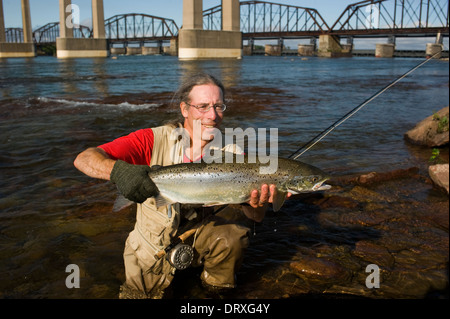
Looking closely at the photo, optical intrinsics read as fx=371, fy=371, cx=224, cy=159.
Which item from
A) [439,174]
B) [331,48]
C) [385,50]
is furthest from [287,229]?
[331,48]

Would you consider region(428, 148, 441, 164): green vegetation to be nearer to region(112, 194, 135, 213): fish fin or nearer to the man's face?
the man's face

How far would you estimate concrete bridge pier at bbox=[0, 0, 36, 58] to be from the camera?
108 metres

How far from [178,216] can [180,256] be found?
0.41 meters

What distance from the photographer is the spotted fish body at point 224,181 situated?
329 cm

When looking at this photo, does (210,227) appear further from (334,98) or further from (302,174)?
(334,98)

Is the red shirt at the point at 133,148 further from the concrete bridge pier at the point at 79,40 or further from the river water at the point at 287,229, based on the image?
the concrete bridge pier at the point at 79,40

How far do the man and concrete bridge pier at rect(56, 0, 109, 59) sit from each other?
10752 centimetres

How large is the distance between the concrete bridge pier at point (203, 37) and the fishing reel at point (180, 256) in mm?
78884

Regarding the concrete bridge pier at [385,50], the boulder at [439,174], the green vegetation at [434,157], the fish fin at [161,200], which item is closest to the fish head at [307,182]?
the fish fin at [161,200]

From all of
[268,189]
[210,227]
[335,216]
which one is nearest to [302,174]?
[268,189]

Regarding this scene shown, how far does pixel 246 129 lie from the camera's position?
13.1 metres

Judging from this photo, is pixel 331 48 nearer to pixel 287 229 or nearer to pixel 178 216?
pixel 287 229

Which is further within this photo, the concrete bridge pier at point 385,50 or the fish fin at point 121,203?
the concrete bridge pier at point 385,50
